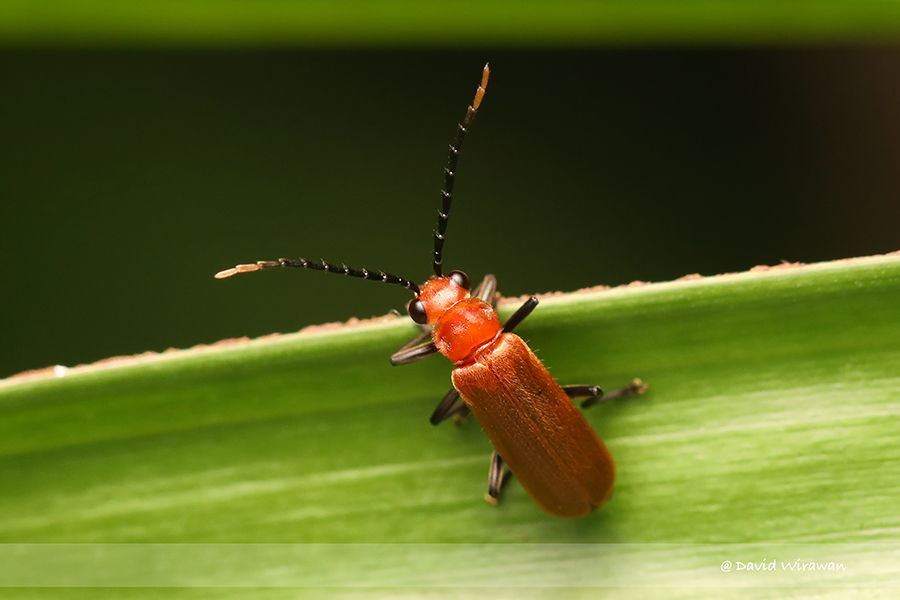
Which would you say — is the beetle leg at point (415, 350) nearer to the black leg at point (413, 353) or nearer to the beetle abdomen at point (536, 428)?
the black leg at point (413, 353)

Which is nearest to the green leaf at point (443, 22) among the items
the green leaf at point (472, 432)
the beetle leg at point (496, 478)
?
the green leaf at point (472, 432)

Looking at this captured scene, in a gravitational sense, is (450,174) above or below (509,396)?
above

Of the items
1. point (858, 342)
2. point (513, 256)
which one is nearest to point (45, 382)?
point (513, 256)

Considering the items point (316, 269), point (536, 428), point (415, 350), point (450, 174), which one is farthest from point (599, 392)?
point (316, 269)

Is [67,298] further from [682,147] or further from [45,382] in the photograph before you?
[682,147]

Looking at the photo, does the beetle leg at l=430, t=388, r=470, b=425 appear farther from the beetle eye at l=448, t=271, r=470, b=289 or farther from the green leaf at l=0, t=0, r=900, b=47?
the green leaf at l=0, t=0, r=900, b=47

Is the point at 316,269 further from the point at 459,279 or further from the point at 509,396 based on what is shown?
the point at 509,396
